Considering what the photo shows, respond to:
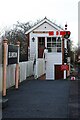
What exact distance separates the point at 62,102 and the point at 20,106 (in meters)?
1.65

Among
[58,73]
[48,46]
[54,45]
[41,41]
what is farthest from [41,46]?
[58,73]

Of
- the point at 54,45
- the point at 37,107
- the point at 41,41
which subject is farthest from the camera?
the point at 41,41

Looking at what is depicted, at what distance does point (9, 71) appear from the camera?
16.3 meters

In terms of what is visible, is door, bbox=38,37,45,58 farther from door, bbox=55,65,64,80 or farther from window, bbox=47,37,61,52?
door, bbox=55,65,64,80

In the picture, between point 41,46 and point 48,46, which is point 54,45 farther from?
point 41,46

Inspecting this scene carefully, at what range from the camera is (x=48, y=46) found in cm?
3369

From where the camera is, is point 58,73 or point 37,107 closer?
point 37,107

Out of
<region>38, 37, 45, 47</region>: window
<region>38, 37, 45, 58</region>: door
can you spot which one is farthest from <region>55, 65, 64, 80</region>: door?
<region>38, 37, 45, 47</region>: window

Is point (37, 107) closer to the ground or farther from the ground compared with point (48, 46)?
closer to the ground

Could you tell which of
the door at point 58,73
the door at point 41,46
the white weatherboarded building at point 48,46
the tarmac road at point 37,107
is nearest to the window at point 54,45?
the white weatherboarded building at point 48,46

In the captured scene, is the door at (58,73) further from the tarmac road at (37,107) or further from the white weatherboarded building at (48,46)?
the tarmac road at (37,107)

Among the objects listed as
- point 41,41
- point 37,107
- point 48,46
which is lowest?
point 37,107

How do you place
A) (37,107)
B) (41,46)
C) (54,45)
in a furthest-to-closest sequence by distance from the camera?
(41,46)
(54,45)
(37,107)

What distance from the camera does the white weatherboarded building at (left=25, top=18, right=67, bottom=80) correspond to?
1266 inches
